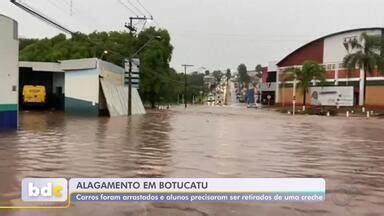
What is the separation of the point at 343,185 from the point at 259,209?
3.22 m

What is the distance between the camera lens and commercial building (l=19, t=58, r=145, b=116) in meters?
43.1

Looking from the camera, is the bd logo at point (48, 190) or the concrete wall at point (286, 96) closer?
the bd logo at point (48, 190)

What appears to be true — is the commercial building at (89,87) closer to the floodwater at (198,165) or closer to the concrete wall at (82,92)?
the concrete wall at (82,92)

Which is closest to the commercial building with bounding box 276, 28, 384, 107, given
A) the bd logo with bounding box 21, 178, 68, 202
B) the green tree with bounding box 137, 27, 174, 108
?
the green tree with bounding box 137, 27, 174, 108

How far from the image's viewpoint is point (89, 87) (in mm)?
43531

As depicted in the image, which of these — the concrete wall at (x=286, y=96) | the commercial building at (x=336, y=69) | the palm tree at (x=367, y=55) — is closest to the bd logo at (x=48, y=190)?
the palm tree at (x=367, y=55)

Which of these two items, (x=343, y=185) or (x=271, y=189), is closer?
(x=271, y=189)

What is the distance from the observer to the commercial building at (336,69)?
265 ft

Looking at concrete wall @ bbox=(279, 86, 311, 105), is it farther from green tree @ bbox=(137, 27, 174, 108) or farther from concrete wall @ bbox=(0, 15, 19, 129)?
concrete wall @ bbox=(0, 15, 19, 129)

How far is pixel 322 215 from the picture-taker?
24.2 feet

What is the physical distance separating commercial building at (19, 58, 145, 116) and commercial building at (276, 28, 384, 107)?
116ft

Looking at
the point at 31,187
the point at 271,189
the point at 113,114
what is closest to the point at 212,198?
the point at 271,189

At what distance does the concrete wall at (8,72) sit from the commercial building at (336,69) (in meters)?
55.8

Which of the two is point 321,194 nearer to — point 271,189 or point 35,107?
point 271,189
